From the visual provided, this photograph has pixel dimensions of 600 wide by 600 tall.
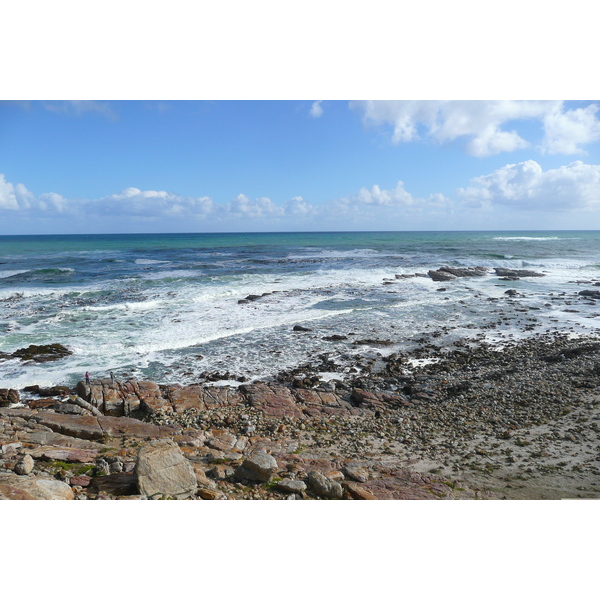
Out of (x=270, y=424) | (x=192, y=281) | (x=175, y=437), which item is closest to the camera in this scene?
(x=175, y=437)

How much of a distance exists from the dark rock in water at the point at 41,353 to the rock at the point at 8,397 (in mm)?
2632

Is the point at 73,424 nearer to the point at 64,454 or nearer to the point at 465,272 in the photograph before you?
the point at 64,454

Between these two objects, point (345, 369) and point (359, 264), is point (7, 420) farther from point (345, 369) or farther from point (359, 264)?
point (359, 264)

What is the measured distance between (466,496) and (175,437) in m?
4.72

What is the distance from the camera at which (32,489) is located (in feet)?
12.5

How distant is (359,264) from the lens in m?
38.1

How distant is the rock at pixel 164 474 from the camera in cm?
414

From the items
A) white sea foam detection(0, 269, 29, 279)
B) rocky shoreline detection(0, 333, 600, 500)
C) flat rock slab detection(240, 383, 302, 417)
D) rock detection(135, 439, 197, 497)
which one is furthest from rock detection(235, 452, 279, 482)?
white sea foam detection(0, 269, 29, 279)

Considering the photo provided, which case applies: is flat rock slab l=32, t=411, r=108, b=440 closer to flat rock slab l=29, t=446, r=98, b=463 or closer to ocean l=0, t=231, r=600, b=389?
flat rock slab l=29, t=446, r=98, b=463

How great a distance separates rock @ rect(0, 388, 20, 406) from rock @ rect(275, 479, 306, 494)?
24.0ft

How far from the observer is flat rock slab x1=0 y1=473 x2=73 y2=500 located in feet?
11.9

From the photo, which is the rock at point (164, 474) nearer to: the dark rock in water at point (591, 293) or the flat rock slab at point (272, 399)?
the flat rock slab at point (272, 399)

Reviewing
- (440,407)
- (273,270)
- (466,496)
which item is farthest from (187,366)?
(273,270)

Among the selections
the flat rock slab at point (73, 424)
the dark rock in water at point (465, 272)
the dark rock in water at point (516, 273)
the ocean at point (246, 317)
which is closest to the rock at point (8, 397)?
the ocean at point (246, 317)
